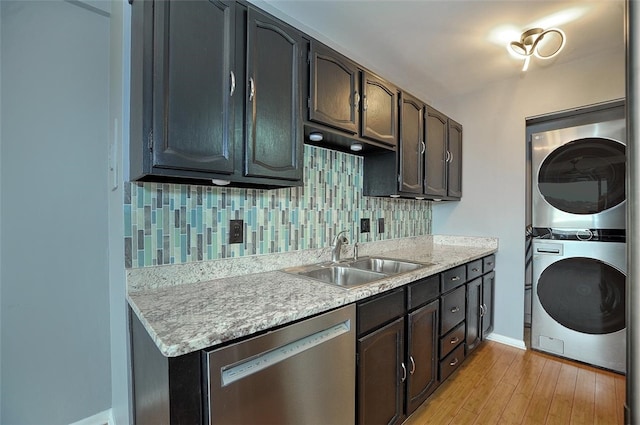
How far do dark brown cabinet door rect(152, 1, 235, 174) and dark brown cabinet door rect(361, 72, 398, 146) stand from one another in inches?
34.7

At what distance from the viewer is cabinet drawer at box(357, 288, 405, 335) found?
4.27 ft

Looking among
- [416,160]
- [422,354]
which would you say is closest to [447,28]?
[416,160]

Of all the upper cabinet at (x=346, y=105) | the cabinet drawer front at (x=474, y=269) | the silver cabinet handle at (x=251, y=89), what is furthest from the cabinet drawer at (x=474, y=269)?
the silver cabinet handle at (x=251, y=89)

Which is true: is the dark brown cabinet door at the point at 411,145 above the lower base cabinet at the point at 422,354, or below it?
above

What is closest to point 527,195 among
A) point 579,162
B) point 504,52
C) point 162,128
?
point 579,162

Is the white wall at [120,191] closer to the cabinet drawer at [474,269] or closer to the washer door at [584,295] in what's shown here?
the cabinet drawer at [474,269]

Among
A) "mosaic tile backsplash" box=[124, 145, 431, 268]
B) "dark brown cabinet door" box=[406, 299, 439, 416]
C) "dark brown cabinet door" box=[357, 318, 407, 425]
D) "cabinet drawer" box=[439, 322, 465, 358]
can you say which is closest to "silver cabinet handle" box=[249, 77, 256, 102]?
"mosaic tile backsplash" box=[124, 145, 431, 268]

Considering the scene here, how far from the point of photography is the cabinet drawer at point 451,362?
6.41ft

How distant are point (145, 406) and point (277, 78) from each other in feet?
4.63

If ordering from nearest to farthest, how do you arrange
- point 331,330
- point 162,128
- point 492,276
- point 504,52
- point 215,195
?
point 162,128, point 331,330, point 215,195, point 504,52, point 492,276

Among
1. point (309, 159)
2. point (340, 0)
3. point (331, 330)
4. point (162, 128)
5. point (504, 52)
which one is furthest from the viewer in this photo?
point (504, 52)

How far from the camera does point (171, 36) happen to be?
1.04 metres

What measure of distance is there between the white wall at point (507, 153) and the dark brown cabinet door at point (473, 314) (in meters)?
0.45

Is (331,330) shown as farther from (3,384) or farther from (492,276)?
(492,276)
